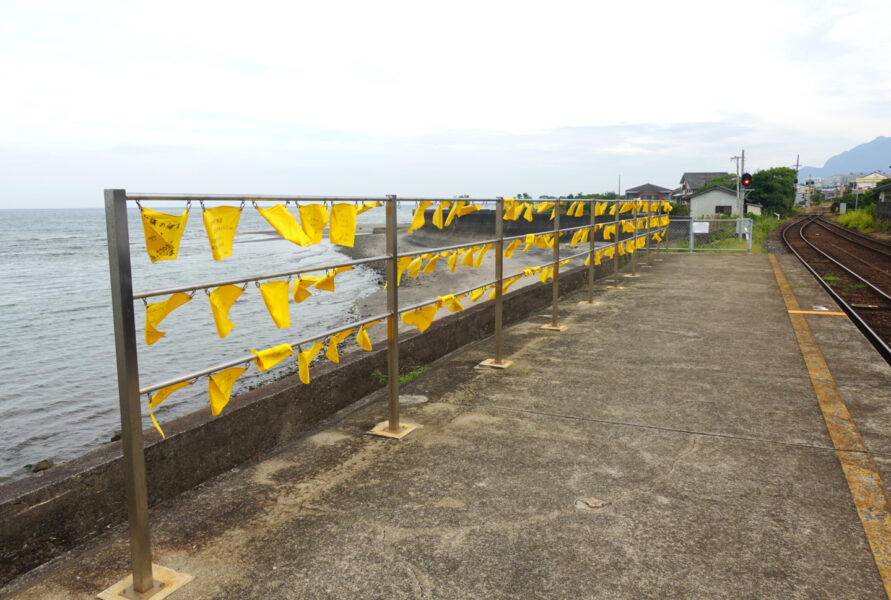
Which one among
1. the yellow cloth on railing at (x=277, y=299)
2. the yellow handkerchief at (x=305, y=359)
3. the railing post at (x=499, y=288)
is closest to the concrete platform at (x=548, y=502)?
the railing post at (x=499, y=288)

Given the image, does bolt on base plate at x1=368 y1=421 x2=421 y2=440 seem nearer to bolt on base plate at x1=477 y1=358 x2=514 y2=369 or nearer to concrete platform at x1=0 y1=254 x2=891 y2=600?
concrete platform at x1=0 y1=254 x2=891 y2=600

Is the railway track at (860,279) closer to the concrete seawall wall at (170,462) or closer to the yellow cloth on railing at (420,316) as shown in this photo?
the yellow cloth on railing at (420,316)

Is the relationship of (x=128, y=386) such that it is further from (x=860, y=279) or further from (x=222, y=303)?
(x=860, y=279)

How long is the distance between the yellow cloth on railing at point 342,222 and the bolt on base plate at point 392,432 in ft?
4.24

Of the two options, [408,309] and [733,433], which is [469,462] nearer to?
[408,309]

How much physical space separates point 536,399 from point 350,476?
1760 mm

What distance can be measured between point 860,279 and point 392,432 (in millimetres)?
14538

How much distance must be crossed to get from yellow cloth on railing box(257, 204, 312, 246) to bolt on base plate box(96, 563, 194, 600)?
144 cm

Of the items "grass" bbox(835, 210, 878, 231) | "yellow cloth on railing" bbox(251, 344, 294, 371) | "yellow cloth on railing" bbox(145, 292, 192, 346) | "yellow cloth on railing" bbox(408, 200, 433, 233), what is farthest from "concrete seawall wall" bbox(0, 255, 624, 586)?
"grass" bbox(835, 210, 878, 231)

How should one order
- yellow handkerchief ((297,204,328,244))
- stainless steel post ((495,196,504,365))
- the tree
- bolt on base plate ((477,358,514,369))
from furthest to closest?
1. the tree
2. bolt on base plate ((477,358,514,369))
3. stainless steel post ((495,196,504,365))
4. yellow handkerchief ((297,204,328,244))

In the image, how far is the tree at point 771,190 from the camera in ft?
214

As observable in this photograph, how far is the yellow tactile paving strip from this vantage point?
2680 millimetres

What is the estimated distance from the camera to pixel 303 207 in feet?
10.0

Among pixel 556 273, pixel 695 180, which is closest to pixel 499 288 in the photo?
pixel 556 273
